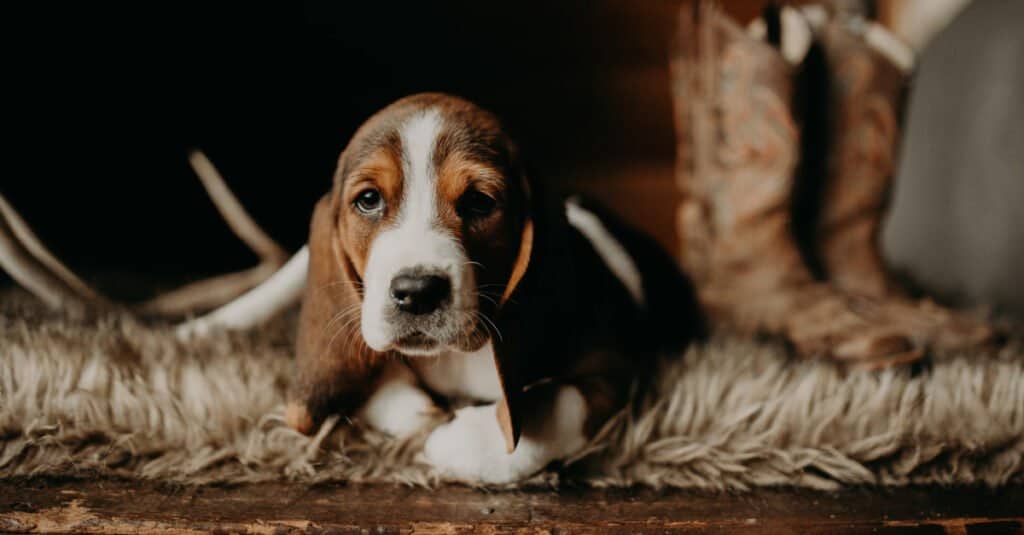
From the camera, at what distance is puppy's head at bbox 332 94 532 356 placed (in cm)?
113

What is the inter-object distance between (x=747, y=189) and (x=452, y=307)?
4.73ft

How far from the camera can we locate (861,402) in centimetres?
145

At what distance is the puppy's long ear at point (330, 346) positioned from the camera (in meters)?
1.28

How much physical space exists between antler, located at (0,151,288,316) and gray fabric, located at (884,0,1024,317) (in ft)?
7.99

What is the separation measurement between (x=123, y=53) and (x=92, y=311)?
2.51 feet

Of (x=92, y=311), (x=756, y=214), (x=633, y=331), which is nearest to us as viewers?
(x=633, y=331)

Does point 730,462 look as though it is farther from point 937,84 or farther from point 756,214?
point 937,84

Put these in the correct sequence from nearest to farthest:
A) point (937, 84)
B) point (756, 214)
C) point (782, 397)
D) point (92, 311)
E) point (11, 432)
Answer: point (11, 432)
point (782, 397)
point (92, 311)
point (756, 214)
point (937, 84)

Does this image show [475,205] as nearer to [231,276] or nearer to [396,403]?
[396,403]

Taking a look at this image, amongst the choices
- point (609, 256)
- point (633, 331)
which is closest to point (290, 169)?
point (609, 256)

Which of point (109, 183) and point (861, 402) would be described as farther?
point (109, 183)

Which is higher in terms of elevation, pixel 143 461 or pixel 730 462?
pixel 143 461

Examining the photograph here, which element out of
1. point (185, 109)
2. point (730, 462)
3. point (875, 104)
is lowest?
point (730, 462)

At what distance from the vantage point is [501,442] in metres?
1.25
